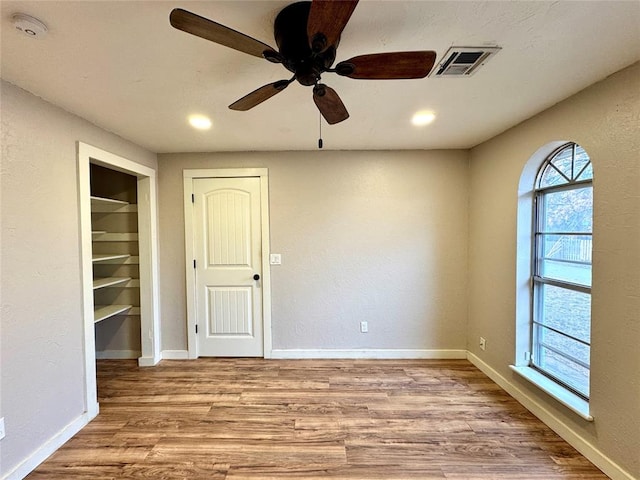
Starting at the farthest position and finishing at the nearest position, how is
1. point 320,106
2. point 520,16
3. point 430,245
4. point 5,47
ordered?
1. point 430,245
2. point 320,106
3. point 5,47
4. point 520,16

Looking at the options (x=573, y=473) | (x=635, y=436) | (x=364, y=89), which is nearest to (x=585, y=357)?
(x=635, y=436)

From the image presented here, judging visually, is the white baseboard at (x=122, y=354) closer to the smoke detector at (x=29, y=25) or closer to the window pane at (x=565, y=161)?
the smoke detector at (x=29, y=25)

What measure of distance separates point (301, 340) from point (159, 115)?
8.24 feet

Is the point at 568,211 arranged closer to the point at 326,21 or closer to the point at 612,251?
the point at 612,251

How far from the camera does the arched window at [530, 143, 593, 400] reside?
202cm

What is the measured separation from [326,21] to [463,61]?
904 mm

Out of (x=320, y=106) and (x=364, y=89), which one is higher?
(x=364, y=89)

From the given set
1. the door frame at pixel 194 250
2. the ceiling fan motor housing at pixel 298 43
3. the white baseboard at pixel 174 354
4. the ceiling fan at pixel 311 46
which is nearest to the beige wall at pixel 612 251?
the ceiling fan at pixel 311 46

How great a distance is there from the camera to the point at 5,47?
53.0 inches

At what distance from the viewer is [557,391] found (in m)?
2.09

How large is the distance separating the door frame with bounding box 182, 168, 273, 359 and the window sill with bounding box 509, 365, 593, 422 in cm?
237

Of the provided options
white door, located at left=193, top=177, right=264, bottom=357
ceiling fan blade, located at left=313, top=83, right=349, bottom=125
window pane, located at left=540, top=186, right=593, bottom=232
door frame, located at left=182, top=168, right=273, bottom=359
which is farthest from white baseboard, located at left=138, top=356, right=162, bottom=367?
window pane, located at left=540, top=186, right=593, bottom=232

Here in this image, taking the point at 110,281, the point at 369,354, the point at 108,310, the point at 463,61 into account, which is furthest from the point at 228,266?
the point at 463,61

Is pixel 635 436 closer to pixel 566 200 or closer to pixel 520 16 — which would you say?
pixel 566 200
